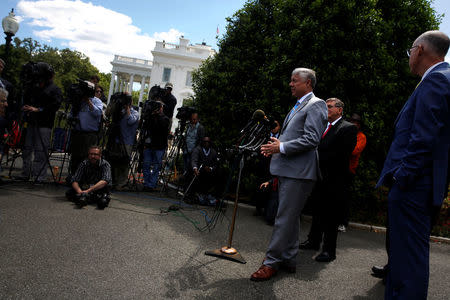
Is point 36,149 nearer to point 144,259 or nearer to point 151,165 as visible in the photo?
point 151,165

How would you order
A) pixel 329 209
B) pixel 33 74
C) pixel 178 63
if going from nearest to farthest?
pixel 329 209 → pixel 33 74 → pixel 178 63

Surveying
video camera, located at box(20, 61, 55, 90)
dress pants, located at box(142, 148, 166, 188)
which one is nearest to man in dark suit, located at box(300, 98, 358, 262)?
dress pants, located at box(142, 148, 166, 188)

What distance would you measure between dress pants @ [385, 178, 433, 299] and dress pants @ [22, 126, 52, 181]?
6.42m

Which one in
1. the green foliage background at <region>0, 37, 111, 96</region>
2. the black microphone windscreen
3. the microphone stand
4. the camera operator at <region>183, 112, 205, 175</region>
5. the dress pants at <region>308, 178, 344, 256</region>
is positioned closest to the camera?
the black microphone windscreen

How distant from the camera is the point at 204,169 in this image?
292 inches

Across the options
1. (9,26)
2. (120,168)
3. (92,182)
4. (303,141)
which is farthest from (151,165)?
(9,26)

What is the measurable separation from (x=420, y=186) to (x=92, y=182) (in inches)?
210

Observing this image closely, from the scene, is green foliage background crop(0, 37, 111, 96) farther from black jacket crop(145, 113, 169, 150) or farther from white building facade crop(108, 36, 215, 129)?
black jacket crop(145, 113, 169, 150)

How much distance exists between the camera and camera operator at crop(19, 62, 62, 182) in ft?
20.7

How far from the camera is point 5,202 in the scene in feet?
15.8

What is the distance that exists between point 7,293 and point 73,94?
15.5 feet

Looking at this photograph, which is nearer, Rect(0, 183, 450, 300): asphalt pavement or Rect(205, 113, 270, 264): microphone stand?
Rect(0, 183, 450, 300): asphalt pavement

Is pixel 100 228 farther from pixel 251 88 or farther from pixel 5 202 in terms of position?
pixel 251 88

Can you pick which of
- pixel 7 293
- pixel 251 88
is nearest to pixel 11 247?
pixel 7 293
